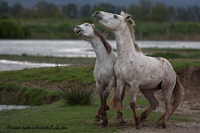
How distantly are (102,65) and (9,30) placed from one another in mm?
43119

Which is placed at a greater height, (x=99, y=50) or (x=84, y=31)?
(x=84, y=31)

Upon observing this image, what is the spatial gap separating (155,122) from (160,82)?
103 centimetres

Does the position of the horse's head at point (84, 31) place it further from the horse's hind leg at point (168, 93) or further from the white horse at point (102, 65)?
the horse's hind leg at point (168, 93)

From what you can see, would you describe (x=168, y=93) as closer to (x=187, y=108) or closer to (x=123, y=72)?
(x=123, y=72)

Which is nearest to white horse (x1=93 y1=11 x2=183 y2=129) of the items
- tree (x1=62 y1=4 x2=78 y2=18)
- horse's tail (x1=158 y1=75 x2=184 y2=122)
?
horse's tail (x1=158 y1=75 x2=184 y2=122)

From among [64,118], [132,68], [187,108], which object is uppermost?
[132,68]

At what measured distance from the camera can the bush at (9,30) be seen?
1875 inches

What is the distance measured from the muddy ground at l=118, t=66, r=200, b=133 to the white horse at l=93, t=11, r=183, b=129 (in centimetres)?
21

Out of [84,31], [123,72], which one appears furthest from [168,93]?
[84,31]

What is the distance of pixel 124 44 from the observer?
7.59m

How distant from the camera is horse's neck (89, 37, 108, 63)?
800 centimetres

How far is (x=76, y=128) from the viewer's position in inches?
297

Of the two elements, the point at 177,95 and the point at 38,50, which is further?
the point at 38,50

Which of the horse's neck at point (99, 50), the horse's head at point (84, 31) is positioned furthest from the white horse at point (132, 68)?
the horse's head at point (84, 31)
